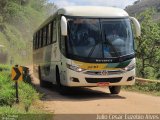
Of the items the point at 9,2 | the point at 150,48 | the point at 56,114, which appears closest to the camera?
the point at 56,114

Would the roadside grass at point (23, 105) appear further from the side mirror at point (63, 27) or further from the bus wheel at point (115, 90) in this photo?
the bus wheel at point (115, 90)

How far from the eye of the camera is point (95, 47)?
58.0 feet

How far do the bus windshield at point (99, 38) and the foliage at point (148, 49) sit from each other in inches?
861

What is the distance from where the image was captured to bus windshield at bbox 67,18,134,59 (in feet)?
57.9

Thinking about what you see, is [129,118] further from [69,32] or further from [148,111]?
[69,32]

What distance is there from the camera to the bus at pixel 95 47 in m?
17.5

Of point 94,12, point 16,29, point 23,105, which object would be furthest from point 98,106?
point 16,29

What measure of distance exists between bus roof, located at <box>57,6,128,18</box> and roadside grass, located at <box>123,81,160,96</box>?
437 centimetres

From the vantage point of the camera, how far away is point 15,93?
1491 cm

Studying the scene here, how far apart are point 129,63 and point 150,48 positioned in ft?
75.6

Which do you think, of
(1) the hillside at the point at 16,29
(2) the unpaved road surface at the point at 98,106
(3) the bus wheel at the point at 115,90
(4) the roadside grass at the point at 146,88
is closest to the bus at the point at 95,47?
(2) the unpaved road surface at the point at 98,106

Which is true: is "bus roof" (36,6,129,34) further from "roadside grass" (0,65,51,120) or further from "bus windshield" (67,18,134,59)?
"roadside grass" (0,65,51,120)

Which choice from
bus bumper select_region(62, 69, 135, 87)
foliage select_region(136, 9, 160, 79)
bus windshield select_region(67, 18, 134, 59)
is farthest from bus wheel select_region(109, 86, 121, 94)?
foliage select_region(136, 9, 160, 79)

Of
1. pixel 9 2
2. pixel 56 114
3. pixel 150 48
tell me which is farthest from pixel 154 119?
pixel 9 2
